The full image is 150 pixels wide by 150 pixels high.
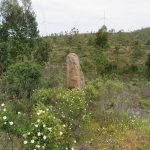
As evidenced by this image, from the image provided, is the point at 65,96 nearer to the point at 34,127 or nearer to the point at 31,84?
the point at 34,127

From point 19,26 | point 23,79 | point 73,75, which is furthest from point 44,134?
point 19,26

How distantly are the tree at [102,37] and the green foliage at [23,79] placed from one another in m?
18.0

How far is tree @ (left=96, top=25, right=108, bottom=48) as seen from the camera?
Result: 1358 inches

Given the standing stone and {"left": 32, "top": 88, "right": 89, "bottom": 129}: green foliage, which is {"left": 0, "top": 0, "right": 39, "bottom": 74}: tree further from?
{"left": 32, "top": 88, "right": 89, "bottom": 129}: green foliage

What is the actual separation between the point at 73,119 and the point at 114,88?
4823 mm

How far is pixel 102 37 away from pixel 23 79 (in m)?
19.3

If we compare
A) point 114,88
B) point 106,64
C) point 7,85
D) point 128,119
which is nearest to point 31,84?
point 7,85

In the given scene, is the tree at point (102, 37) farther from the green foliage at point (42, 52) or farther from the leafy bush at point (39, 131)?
the leafy bush at point (39, 131)

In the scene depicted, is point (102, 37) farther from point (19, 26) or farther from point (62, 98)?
point (62, 98)

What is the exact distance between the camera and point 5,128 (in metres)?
8.05

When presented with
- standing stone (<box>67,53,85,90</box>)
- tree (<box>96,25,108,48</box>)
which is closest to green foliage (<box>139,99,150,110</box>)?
standing stone (<box>67,53,85,90</box>)

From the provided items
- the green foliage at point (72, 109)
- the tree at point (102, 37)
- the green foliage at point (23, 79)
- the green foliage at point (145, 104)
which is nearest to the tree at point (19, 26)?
the tree at point (102, 37)

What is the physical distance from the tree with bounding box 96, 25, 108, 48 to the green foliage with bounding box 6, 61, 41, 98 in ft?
59.2

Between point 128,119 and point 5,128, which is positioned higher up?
point 5,128
